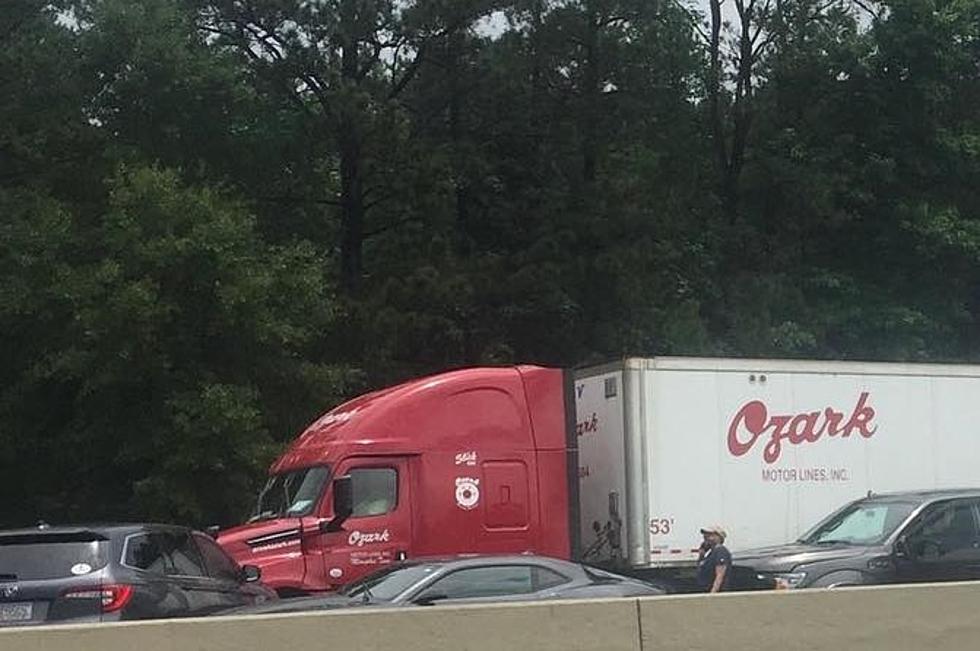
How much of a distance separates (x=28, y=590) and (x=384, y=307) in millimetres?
18323

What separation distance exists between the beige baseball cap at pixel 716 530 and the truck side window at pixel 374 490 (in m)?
3.48

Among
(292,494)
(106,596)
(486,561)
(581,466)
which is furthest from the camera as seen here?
(581,466)

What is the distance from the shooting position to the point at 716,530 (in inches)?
619

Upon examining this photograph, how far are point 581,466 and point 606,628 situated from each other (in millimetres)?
8878

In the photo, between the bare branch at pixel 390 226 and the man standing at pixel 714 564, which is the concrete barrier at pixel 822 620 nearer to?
the man standing at pixel 714 564

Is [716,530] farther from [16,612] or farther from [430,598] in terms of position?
[16,612]

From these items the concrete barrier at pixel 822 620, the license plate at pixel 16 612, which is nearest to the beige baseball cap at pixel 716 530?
the concrete barrier at pixel 822 620

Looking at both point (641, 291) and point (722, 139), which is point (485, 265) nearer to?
point (641, 291)

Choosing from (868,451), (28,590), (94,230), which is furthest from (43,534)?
(94,230)

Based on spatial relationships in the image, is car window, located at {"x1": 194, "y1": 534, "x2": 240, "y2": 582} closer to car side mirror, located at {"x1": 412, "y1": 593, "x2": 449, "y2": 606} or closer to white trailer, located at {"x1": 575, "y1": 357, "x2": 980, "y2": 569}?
car side mirror, located at {"x1": 412, "y1": 593, "x2": 449, "y2": 606}

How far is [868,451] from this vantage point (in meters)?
17.7

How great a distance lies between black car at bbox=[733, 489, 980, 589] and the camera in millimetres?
14234

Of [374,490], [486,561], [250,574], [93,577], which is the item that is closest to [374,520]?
[374,490]

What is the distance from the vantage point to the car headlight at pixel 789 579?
14066mm
